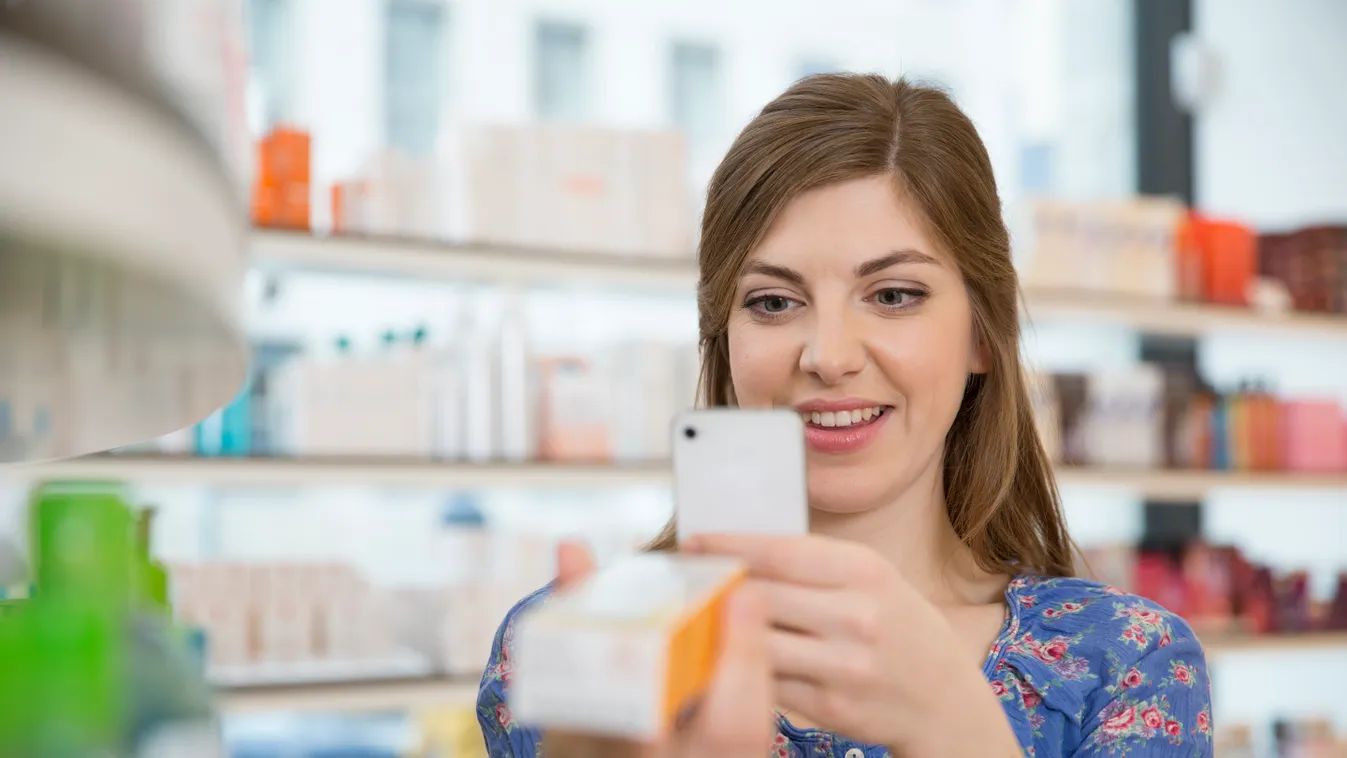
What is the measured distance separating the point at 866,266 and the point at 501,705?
549mm

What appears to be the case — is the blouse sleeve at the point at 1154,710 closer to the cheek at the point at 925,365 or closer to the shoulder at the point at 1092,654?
the shoulder at the point at 1092,654

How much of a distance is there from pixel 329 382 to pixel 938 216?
1.67 meters

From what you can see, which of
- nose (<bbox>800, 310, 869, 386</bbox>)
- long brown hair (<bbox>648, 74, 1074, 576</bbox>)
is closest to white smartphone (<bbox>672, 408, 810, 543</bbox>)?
nose (<bbox>800, 310, 869, 386</bbox>)

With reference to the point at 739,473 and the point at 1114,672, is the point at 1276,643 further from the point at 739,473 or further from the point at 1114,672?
the point at 739,473

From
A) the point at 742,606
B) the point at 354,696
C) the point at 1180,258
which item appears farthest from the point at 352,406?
the point at 1180,258

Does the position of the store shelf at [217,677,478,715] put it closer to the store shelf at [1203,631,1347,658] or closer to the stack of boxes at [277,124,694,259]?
the stack of boxes at [277,124,694,259]

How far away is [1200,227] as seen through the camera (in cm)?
353

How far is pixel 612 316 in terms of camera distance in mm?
3623

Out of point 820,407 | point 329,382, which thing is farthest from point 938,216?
point 329,382

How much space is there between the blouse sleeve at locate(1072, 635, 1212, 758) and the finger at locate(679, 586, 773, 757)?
712mm

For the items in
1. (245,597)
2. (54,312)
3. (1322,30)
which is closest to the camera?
(54,312)

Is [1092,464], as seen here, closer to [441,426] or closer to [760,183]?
[441,426]

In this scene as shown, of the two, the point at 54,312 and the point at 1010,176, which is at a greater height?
the point at 1010,176

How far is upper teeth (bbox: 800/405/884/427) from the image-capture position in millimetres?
1114
